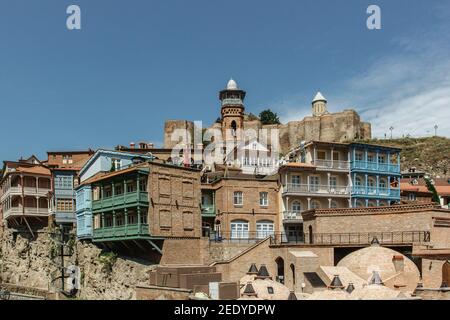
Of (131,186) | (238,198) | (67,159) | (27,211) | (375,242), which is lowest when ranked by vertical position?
(375,242)

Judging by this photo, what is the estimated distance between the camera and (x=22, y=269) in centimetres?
4906

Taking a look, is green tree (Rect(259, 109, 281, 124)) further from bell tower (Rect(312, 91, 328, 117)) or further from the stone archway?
the stone archway

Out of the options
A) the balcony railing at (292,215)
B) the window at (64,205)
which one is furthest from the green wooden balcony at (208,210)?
the window at (64,205)

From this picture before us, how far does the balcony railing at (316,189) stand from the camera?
46469mm

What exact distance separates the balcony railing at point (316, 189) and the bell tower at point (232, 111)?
3098cm

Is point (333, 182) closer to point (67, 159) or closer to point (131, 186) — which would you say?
point (131, 186)

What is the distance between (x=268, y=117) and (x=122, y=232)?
70.4 meters

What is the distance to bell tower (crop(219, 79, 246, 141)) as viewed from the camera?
77.8 metres

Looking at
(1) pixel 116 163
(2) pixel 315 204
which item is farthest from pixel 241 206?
(1) pixel 116 163

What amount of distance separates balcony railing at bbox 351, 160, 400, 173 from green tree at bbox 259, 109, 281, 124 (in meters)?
53.4

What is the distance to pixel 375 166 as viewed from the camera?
50938 millimetres

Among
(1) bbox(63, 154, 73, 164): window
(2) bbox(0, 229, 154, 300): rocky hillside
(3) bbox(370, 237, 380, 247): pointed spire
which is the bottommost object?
(2) bbox(0, 229, 154, 300): rocky hillside

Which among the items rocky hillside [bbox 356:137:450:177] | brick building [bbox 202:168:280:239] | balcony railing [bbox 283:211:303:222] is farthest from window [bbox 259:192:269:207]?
rocky hillside [bbox 356:137:450:177]
